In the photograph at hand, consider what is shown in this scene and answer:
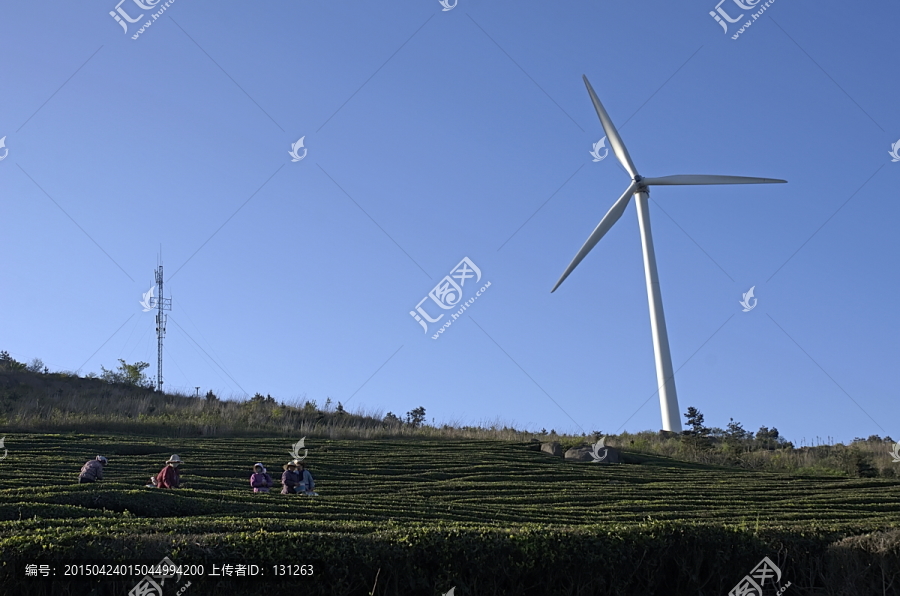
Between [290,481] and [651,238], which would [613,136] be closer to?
[651,238]

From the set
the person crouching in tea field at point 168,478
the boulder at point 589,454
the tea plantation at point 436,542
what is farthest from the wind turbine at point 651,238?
the person crouching in tea field at point 168,478

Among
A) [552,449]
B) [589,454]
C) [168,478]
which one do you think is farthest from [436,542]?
[552,449]

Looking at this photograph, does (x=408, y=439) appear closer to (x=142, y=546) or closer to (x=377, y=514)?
(x=377, y=514)

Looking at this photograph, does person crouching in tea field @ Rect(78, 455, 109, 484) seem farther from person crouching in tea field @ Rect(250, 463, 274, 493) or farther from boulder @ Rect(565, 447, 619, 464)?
boulder @ Rect(565, 447, 619, 464)

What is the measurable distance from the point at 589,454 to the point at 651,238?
11.5 metres

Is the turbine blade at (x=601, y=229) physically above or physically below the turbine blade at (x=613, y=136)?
below

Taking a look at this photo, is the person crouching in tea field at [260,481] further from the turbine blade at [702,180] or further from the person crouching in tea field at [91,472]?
the turbine blade at [702,180]

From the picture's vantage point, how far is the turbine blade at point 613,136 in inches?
1353

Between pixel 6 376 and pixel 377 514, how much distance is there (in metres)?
35.2

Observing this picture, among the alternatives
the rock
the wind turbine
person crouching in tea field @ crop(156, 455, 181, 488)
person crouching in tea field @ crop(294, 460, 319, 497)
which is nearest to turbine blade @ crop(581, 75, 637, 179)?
the wind turbine

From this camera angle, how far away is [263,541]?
734 cm

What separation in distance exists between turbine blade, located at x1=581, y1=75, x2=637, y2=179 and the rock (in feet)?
44.6

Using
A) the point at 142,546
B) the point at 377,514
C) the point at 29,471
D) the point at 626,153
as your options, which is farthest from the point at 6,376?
the point at 142,546

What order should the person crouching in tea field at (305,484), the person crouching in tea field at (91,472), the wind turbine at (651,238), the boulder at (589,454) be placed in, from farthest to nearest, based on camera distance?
the wind turbine at (651,238)
the boulder at (589,454)
the person crouching in tea field at (305,484)
the person crouching in tea field at (91,472)
